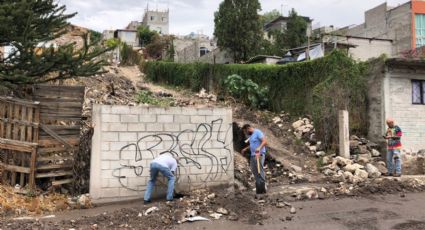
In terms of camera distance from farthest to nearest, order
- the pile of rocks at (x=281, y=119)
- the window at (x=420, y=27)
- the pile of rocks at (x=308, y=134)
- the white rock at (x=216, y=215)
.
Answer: the window at (x=420, y=27) < the pile of rocks at (x=281, y=119) < the pile of rocks at (x=308, y=134) < the white rock at (x=216, y=215)

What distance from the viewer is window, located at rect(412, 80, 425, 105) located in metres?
13.2

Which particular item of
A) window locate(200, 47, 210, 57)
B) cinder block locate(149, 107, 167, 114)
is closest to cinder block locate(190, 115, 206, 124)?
cinder block locate(149, 107, 167, 114)

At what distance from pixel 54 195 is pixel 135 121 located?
226 centimetres

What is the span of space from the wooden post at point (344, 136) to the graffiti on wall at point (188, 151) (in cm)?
471

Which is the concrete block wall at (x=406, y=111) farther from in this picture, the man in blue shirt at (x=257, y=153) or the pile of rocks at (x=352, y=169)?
the man in blue shirt at (x=257, y=153)

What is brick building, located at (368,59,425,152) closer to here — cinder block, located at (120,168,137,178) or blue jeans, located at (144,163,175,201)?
blue jeans, located at (144,163,175,201)

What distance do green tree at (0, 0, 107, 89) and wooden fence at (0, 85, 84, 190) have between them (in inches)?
27.4

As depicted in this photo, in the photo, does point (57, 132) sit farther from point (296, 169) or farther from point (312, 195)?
point (296, 169)

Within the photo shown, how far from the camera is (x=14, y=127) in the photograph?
27.0ft

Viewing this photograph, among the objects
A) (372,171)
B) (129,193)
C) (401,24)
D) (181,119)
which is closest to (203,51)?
(401,24)

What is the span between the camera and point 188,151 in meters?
8.77

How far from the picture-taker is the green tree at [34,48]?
350 inches

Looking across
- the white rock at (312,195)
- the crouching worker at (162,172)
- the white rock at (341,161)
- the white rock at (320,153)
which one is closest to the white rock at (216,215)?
the crouching worker at (162,172)

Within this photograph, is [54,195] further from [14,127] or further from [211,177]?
[211,177]
